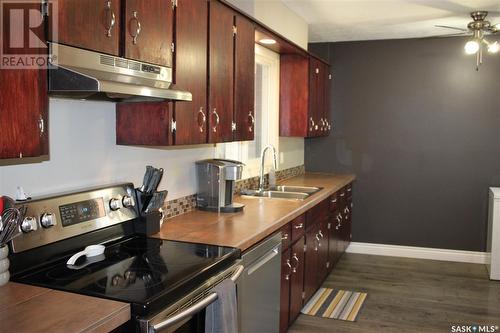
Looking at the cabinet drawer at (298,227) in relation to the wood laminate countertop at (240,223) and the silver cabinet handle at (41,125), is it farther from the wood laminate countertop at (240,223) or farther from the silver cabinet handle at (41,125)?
the silver cabinet handle at (41,125)

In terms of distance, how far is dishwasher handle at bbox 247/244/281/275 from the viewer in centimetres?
248

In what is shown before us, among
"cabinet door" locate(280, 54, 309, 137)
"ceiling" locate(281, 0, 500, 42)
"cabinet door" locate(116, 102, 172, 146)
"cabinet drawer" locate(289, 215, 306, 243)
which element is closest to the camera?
"cabinet door" locate(116, 102, 172, 146)

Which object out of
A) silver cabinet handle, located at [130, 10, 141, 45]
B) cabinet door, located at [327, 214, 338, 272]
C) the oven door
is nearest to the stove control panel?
the oven door

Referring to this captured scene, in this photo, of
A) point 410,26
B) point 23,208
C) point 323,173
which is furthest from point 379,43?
point 23,208

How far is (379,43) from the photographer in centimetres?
549

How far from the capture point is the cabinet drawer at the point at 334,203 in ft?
14.5

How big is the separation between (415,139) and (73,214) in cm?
431

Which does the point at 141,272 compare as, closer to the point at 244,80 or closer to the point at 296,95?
the point at 244,80

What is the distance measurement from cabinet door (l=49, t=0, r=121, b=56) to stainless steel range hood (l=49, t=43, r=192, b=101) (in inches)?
1.2

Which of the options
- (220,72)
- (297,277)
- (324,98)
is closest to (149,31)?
(220,72)

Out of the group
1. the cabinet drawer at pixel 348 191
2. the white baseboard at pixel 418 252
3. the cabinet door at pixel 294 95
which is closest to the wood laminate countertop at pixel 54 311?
the cabinet door at pixel 294 95

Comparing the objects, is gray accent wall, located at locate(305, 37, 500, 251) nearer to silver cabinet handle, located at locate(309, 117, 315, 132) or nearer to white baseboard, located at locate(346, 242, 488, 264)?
white baseboard, located at locate(346, 242, 488, 264)

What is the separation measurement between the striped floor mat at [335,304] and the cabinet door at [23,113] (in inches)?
109

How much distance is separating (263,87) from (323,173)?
1690 millimetres
